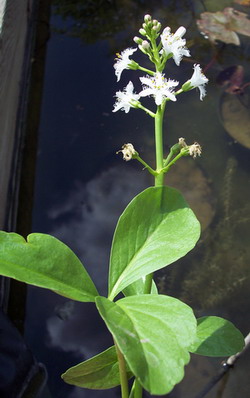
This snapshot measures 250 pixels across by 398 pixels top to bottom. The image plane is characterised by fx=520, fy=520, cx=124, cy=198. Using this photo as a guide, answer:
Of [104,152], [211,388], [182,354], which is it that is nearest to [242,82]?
[104,152]

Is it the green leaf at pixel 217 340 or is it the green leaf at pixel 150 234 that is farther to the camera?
the green leaf at pixel 217 340

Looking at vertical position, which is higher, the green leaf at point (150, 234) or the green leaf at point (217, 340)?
the green leaf at point (150, 234)

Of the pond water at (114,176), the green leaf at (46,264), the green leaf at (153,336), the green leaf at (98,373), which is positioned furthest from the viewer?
the pond water at (114,176)

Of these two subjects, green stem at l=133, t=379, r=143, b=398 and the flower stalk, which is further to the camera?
green stem at l=133, t=379, r=143, b=398

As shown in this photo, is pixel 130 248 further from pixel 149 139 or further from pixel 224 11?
pixel 224 11

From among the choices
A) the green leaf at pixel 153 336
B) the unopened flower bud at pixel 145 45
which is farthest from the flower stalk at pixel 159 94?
→ the green leaf at pixel 153 336

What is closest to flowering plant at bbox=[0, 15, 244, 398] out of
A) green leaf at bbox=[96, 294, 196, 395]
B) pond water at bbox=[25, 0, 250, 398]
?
green leaf at bbox=[96, 294, 196, 395]

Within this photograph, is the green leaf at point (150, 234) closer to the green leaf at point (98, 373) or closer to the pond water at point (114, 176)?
the green leaf at point (98, 373)

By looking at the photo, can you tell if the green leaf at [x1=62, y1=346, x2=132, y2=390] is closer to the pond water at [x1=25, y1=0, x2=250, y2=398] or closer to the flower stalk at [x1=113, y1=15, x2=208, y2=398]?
the flower stalk at [x1=113, y1=15, x2=208, y2=398]
